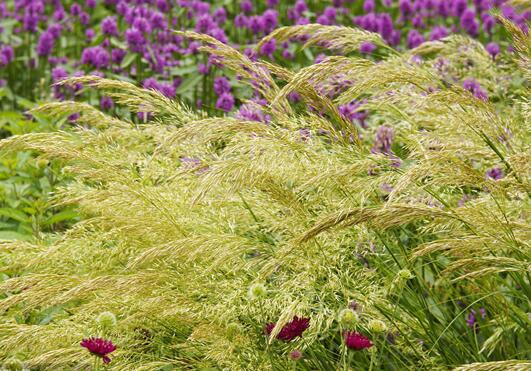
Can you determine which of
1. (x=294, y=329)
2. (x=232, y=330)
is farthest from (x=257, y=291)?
(x=232, y=330)

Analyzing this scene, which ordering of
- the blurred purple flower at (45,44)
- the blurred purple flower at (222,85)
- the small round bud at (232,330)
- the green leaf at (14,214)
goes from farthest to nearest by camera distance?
1. the blurred purple flower at (45,44)
2. the blurred purple flower at (222,85)
3. the green leaf at (14,214)
4. the small round bud at (232,330)

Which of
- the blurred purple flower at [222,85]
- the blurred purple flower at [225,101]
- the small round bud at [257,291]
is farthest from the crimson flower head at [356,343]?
the blurred purple flower at [222,85]

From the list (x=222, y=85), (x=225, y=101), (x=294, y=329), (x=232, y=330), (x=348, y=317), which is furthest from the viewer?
(x=222, y=85)

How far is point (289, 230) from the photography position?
2.56m

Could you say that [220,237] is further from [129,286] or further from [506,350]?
[506,350]

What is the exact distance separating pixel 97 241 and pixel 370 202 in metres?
0.74

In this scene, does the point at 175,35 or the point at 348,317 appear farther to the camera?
the point at 175,35

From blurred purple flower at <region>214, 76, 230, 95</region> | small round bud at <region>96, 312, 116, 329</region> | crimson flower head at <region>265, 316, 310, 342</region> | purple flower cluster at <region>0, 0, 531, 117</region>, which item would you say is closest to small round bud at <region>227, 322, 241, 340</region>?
crimson flower head at <region>265, 316, 310, 342</region>

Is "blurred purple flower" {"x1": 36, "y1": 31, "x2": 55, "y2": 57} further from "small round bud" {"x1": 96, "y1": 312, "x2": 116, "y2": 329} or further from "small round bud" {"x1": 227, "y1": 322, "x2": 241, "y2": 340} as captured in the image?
"small round bud" {"x1": 96, "y1": 312, "x2": 116, "y2": 329}

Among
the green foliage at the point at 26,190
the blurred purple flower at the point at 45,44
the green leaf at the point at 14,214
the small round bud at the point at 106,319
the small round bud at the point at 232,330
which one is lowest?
the blurred purple flower at the point at 45,44

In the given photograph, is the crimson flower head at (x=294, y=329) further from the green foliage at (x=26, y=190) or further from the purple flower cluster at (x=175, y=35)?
the purple flower cluster at (x=175, y=35)

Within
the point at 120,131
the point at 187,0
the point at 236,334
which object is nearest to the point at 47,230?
the point at 120,131

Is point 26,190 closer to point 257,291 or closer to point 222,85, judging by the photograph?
point 222,85

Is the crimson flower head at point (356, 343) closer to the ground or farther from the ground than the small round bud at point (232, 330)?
farther from the ground
